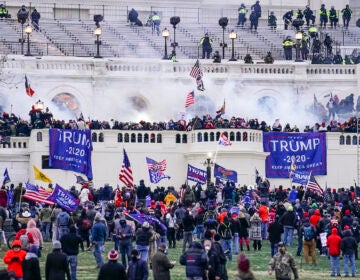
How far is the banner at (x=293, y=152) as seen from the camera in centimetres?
7594

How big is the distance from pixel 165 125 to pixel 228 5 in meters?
31.3

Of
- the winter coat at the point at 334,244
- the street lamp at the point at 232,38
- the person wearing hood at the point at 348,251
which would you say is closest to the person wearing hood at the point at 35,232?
the winter coat at the point at 334,244

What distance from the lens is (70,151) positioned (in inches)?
2852

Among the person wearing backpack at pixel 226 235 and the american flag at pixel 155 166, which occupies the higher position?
the american flag at pixel 155 166

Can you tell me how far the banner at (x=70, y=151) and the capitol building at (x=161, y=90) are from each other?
1.44 ft

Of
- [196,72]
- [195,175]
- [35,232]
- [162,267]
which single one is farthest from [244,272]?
[196,72]

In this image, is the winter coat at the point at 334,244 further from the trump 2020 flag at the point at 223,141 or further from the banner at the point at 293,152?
the banner at the point at 293,152

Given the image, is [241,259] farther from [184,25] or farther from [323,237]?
[184,25]

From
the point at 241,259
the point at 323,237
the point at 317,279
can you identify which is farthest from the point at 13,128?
the point at 241,259

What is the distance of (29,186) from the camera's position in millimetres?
57500

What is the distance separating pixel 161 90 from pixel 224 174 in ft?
48.2

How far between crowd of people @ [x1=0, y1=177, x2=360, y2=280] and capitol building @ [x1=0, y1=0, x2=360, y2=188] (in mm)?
6126

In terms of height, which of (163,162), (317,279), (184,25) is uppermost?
(184,25)

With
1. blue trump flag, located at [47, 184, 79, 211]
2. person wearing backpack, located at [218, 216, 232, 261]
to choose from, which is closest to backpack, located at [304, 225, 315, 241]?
person wearing backpack, located at [218, 216, 232, 261]
